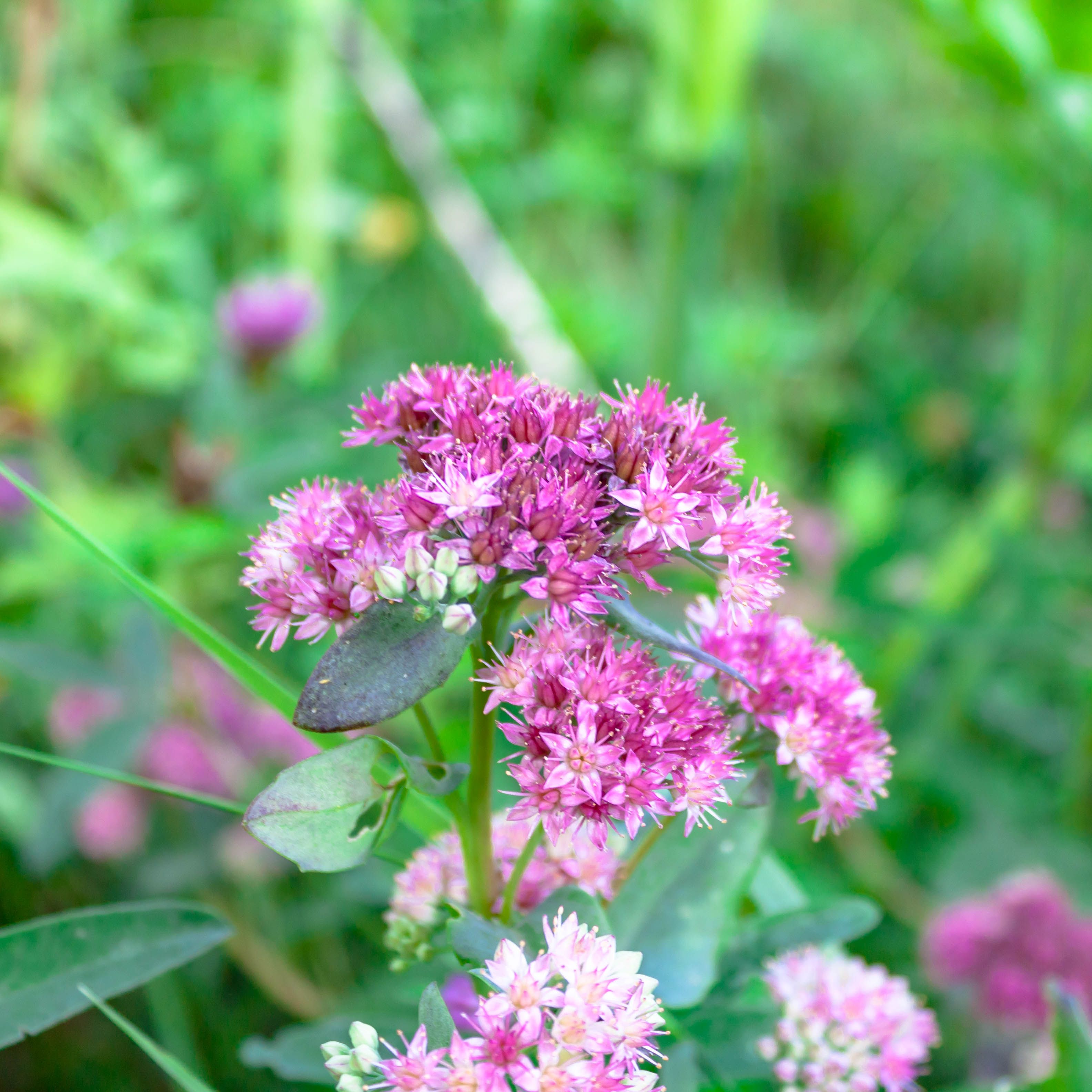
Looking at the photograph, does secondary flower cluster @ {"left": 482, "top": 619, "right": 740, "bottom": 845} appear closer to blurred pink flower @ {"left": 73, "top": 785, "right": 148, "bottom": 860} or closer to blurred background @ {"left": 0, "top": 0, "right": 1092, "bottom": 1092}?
blurred background @ {"left": 0, "top": 0, "right": 1092, "bottom": 1092}

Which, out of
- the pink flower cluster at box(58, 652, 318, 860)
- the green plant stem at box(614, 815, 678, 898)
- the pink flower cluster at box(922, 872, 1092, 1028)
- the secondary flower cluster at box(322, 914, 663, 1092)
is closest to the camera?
the secondary flower cluster at box(322, 914, 663, 1092)

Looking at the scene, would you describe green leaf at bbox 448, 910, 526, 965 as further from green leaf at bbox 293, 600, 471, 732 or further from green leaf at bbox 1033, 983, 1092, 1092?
green leaf at bbox 1033, 983, 1092, 1092

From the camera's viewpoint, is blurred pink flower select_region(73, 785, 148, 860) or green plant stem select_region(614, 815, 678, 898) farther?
blurred pink flower select_region(73, 785, 148, 860)

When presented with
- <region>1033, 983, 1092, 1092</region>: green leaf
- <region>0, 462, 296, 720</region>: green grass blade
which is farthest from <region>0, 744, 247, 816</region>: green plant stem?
<region>1033, 983, 1092, 1092</region>: green leaf

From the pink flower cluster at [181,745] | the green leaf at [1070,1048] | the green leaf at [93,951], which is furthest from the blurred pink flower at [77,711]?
the green leaf at [1070,1048]

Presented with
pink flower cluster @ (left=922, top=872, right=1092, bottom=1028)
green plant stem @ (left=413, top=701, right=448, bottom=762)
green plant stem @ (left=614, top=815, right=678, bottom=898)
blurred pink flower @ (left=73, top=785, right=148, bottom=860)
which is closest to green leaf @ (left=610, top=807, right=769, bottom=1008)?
green plant stem @ (left=614, top=815, right=678, bottom=898)

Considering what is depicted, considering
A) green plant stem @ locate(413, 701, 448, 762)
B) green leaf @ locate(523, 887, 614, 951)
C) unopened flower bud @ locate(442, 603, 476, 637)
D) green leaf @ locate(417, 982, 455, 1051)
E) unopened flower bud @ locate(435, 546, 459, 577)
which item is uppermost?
unopened flower bud @ locate(435, 546, 459, 577)

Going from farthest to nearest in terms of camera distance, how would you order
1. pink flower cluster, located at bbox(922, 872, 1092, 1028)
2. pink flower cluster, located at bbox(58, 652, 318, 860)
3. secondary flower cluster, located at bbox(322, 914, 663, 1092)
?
pink flower cluster, located at bbox(58, 652, 318, 860) < pink flower cluster, located at bbox(922, 872, 1092, 1028) < secondary flower cluster, located at bbox(322, 914, 663, 1092)

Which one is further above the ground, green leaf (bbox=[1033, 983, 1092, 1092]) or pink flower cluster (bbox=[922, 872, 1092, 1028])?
pink flower cluster (bbox=[922, 872, 1092, 1028])
